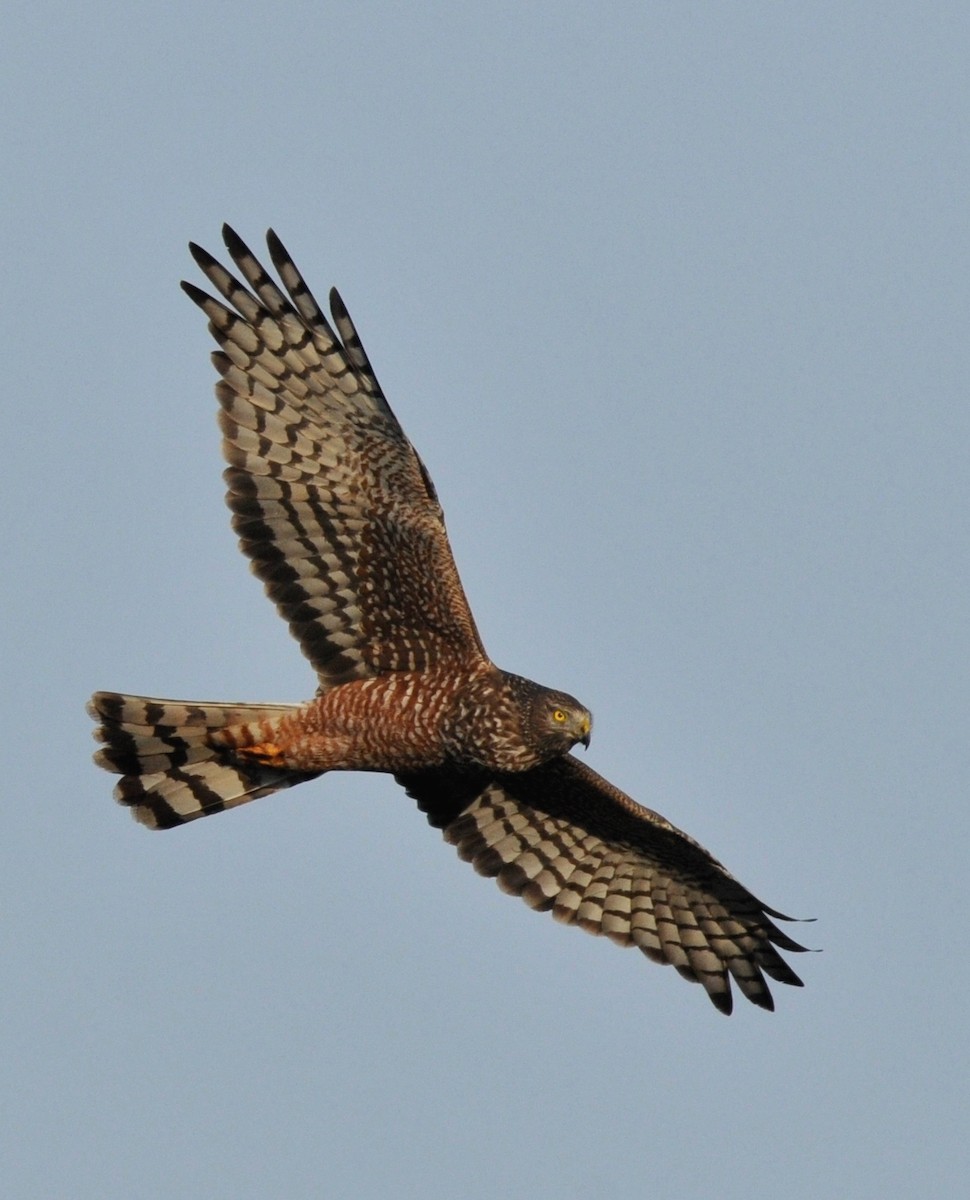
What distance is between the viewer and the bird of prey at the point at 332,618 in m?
13.7

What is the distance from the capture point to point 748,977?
1522 centimetres

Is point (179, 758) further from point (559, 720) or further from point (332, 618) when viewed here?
point (559, 720)

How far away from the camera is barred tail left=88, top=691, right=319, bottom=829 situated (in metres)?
14.2

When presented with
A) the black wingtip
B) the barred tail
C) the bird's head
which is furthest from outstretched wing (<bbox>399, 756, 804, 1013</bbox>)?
the black wingtip

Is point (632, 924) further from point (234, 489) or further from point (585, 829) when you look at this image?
point (234, 489)

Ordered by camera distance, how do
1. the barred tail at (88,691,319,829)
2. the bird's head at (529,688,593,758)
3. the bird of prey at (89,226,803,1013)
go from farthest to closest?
the barred tail at (88,691,319,829)
the bird of prey at (89,226,803,1013)
the bird's head at (529,688,593,758)

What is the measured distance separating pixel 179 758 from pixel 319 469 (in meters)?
1.92

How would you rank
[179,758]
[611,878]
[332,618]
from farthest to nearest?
[611,878], [179,758], [332,618]

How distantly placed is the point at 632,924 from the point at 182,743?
3.11 m

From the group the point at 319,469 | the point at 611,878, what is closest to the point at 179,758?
the point at 319,469

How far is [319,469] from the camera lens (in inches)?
547

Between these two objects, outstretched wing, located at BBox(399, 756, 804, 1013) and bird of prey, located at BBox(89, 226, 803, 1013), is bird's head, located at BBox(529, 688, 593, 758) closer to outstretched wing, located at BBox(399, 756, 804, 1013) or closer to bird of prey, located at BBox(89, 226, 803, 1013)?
bird of prey, located at BBox(89, 226, 803, 1013)

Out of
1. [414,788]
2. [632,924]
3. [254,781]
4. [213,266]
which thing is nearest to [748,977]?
[632,924]

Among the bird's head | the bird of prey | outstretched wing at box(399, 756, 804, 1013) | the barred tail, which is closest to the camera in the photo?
the bird's head
